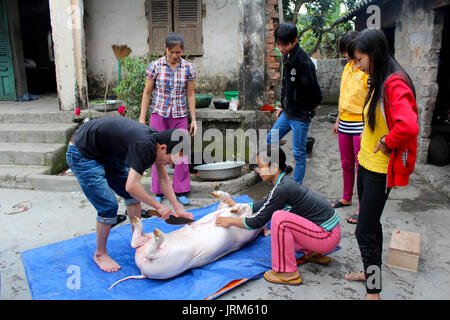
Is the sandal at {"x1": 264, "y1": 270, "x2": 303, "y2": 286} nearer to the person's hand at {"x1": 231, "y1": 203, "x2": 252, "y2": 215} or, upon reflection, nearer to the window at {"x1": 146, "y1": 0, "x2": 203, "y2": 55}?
the person's hand at {"x1": 231, "y1": 203, "x2": 252, "y2": 215}

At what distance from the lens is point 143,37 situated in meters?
7.89

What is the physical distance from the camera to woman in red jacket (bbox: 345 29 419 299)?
7.87ft

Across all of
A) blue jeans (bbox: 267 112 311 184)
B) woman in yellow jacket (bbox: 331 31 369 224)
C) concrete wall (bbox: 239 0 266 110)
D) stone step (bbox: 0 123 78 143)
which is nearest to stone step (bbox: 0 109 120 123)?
stone step (bbox: 0 123 78 143)

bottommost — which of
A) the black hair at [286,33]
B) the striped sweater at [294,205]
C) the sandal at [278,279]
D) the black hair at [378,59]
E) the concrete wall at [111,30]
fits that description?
the sandal at [278,279]

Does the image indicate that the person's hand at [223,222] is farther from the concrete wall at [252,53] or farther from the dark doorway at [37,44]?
the dark doorway at [37,44]

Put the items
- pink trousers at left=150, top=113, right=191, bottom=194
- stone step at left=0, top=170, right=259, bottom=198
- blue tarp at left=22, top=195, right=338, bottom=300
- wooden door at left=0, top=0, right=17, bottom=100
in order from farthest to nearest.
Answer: wooden door at left=0, top=0, right=17, bottom=100 → stone step at left=0, top=170, right=259, bottom=198 → pink trousers at left=150, top=113, right=191, bottom=194 → blue tarp at left=22, top=195, right=338, bottom=300

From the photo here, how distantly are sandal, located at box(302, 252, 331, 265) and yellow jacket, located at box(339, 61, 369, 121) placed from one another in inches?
61.4

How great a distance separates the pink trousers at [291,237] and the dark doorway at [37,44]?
8.73 m

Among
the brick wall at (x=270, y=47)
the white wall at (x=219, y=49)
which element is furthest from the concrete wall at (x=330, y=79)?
the brick wall at (x=270, y=47)

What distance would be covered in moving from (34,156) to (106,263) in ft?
11.0

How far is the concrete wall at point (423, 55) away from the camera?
5.51 meters

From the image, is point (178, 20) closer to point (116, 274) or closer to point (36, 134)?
→ point (36, 134)

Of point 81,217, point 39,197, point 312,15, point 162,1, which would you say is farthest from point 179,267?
point 312,15
